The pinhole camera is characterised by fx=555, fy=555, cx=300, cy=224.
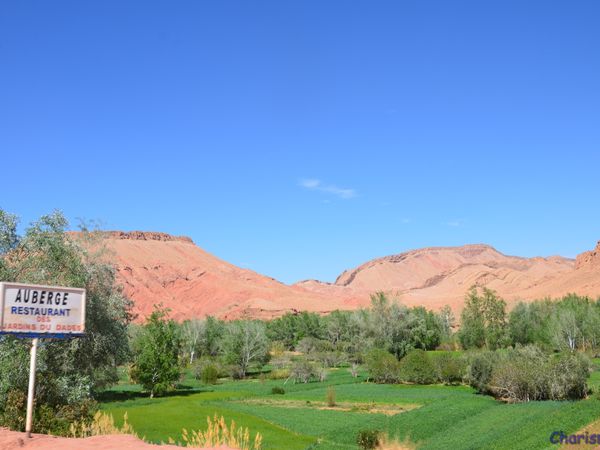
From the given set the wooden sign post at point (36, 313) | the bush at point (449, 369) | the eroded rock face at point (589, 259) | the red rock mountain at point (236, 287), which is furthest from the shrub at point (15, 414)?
the eroded rock face at point (589, 259)

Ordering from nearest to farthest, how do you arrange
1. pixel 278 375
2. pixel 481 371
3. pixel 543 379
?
1. pixel 543 379
2. pixel 481 371
3. pixel 278 375

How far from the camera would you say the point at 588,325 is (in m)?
83.5

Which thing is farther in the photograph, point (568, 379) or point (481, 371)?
point (481, 371)

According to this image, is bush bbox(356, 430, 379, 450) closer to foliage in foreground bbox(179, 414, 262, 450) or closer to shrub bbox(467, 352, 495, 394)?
foliage in foreground bbox(179, 414, 262, 450)

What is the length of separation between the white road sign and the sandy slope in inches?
121

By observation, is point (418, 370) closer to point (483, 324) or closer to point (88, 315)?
point (483, 324)

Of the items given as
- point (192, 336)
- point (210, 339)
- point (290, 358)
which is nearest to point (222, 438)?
point (290, 358)

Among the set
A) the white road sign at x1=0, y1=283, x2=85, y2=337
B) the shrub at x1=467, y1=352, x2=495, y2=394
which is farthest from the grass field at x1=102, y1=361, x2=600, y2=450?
the white road sign at x1=0, y1=283, x2=85, y2=337

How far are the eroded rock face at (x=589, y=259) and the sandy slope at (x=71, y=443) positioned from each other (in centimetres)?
16158

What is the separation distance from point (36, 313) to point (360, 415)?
1134 inches

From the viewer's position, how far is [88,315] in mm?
35062

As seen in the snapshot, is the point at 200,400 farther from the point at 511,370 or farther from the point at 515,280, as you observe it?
the point at 515,280

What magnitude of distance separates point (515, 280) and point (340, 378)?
131256 mm

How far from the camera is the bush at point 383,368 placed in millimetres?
67062
